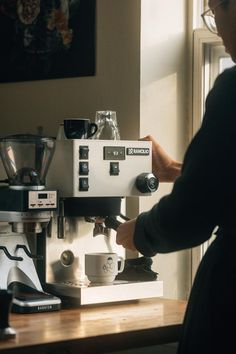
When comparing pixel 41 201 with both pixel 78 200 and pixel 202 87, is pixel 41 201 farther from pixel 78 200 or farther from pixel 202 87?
pixel 202 87

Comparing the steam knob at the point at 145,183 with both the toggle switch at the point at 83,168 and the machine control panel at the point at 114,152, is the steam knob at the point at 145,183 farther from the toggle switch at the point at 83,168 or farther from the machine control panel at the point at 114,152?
the toggle switch at the point at 83,168

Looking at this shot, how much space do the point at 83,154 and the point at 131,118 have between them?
1.95 feet

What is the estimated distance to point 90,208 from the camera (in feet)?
8.59

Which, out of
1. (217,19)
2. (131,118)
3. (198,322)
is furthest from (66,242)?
(217,19)

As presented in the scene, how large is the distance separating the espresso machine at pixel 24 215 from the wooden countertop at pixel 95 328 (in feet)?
0.38

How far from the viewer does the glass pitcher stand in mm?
2867

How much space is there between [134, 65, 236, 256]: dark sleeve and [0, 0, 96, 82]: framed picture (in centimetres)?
156

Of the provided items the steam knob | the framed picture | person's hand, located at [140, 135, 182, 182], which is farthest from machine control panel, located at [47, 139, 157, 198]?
the framed picture

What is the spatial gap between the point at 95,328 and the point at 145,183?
0.63 metres

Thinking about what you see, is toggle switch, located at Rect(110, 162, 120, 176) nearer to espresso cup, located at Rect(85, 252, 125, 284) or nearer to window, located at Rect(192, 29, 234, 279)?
espresso cup, located at Rect(85, 252, 125, 284)

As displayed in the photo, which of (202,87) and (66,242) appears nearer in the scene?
(66,242)

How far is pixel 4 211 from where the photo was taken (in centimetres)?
250

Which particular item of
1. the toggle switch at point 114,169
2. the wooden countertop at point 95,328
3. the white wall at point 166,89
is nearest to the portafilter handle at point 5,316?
the wooden countertop at point 95,328

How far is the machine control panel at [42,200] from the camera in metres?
2.46
